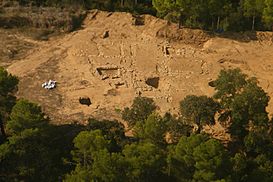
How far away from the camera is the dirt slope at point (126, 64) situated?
43125 millimetres

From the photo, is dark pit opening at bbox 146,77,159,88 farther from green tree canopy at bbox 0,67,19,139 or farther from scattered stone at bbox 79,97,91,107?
green tree canopy at bbox 0,67,19,139

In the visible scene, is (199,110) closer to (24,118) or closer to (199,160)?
(199,160)

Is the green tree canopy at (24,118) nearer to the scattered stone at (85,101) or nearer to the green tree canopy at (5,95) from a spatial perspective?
the green tree canopy at (5,95)

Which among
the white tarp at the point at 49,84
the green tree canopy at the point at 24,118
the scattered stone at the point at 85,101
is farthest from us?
the white tarp at the point at 49,84

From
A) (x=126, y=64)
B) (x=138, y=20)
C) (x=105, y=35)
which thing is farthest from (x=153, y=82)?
(x=138, y=20)

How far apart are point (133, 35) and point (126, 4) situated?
29.3 feet

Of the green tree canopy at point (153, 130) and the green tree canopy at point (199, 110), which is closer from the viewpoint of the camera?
the green tree canopy at point (153, 130)

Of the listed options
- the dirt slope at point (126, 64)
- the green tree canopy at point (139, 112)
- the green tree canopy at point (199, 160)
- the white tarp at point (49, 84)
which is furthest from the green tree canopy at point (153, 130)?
the white tarp at point (49, 84)

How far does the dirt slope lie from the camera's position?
1698 inches

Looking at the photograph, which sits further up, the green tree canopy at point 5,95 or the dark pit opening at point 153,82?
the green tree canopy at point 5,95

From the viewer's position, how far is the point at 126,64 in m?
48.3

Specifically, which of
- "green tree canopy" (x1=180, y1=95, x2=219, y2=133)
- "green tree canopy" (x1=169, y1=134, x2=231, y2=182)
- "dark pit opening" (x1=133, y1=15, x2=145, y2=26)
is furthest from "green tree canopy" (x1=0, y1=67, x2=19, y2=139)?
"dark pit opening" (x1=133, y1=15, x2=145, y2=26)

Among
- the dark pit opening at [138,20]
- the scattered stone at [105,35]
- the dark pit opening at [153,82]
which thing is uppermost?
the dark pit opening at [138,20]

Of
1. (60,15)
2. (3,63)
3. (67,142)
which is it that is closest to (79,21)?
(60,15)
